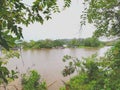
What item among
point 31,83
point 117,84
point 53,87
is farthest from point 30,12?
point 53,87

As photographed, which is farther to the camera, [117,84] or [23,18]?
[117,84]

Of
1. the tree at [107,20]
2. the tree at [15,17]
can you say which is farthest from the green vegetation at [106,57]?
the tree at [15,17]

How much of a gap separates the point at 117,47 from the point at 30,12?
4555mm

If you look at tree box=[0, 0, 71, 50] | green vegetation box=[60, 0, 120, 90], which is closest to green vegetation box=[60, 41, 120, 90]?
green vegetation box=[60, 0, 120, 90]

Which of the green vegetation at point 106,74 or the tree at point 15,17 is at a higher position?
the tree at point 15,17

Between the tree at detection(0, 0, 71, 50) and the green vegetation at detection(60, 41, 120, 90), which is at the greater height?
the tree at detection(0, 0, 71, 50)

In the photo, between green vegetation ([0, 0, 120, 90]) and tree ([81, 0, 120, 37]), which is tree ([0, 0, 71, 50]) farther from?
tree ([81, 0, 120, 37])

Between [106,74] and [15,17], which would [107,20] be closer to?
[106,74]

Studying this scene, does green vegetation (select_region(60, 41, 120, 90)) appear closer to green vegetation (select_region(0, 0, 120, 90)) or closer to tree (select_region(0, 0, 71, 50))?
green vegetation (select_region(0, 0, 120, 90))

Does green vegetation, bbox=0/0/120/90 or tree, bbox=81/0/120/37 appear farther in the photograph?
tree, bbox=81/0/120/37

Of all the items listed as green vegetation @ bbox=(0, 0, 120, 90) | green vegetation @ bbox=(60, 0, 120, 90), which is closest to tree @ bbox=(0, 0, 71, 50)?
green vegetation @ bbox=(0, 0, 120, 90)

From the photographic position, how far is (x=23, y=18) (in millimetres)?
1385

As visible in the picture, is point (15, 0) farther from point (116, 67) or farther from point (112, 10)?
point (112, 10)

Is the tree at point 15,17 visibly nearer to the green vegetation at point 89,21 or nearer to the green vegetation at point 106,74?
the green vegetation at point 89,21
